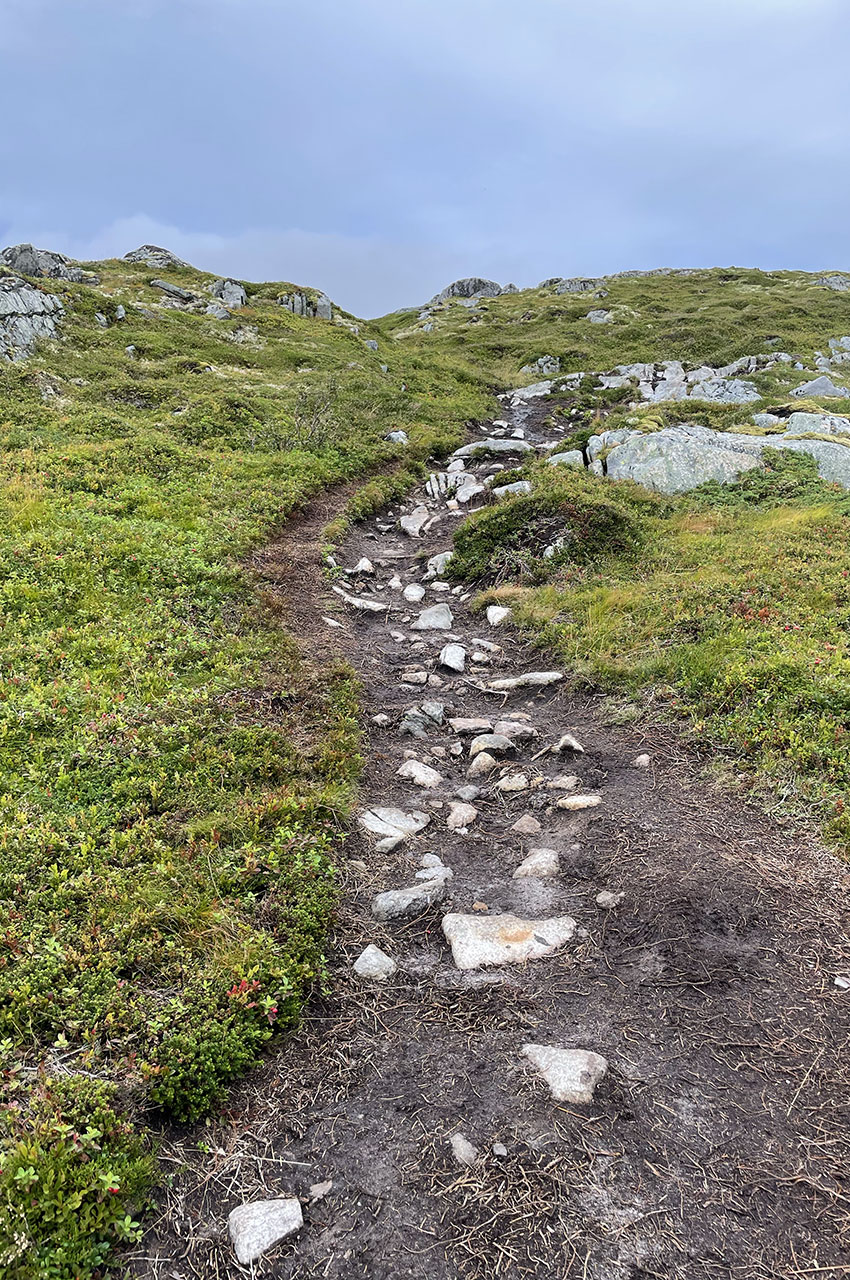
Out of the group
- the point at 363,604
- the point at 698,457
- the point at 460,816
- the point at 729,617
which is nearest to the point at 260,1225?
the point at 460,816

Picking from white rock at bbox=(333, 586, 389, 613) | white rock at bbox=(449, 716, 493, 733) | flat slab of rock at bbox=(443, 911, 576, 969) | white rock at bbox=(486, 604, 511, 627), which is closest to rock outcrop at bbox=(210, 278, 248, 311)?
white rock at bbox=(333, 586, 389, 613)

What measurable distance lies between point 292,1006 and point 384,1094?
0.85 meters

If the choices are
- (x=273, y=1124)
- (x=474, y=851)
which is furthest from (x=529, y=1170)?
(x=474, y=851)

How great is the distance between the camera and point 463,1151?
3.49 meters

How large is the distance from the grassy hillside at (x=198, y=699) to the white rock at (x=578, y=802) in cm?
164

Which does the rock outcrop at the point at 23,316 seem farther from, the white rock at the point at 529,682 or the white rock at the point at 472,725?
the white rock at the point at 472,725

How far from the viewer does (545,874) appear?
564 centimetres

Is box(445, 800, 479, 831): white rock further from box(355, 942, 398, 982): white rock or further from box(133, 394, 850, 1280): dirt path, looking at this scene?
box(355, 942, 398, 982): white rock

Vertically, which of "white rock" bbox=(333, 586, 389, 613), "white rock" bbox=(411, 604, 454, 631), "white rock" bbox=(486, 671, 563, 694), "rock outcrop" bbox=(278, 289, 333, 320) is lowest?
"white rock" bbox=(486, 671, 563, 694)

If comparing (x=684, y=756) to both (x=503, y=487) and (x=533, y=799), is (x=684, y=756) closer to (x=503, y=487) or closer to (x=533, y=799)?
(x=533, y=799)

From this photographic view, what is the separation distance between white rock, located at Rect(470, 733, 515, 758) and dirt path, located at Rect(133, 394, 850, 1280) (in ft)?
3.18

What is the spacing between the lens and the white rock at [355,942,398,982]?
476 centimetres

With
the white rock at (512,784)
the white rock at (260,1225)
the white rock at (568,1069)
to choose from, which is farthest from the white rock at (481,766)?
the white rock at (260,1225)

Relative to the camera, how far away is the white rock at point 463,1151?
3.44 m
